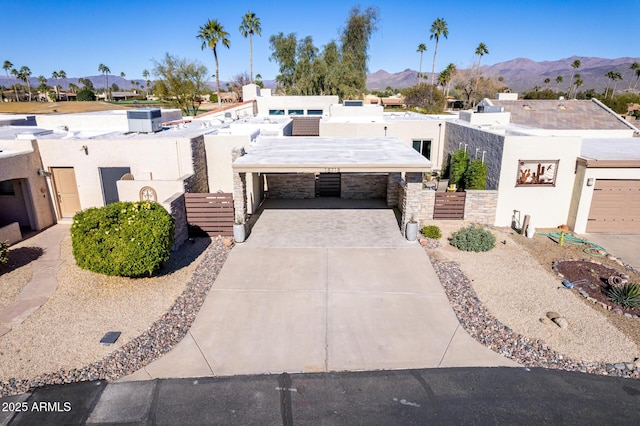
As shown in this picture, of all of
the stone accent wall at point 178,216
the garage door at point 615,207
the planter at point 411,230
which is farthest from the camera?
the garage door at point 615,207

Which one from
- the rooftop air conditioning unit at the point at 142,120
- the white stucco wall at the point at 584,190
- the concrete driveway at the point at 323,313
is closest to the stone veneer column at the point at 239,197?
the concrete driveway at the point at 323,313

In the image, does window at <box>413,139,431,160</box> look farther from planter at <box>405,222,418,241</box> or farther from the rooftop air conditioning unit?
the rooftop air conditioning unit

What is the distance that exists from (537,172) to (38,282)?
18.1m

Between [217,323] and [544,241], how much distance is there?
40.7 feet

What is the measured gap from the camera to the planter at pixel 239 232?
13758 mm

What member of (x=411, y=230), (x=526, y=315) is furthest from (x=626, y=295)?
(x=411, y=230)

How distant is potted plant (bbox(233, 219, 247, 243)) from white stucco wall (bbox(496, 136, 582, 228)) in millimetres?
10613

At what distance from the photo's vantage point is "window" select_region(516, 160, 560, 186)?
595 inches

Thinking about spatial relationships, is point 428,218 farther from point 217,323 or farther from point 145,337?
point 145,337

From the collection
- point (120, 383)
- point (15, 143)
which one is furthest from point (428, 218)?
point (15, 143)

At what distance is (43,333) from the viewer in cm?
875

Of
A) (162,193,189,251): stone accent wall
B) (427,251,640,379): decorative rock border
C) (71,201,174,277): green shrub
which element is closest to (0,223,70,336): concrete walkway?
(71,201,174,277): green shrub

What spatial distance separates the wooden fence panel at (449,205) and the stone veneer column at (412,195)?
245cm

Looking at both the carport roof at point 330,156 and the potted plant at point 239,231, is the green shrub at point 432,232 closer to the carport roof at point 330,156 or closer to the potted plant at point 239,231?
the carport roof at point 330,156
